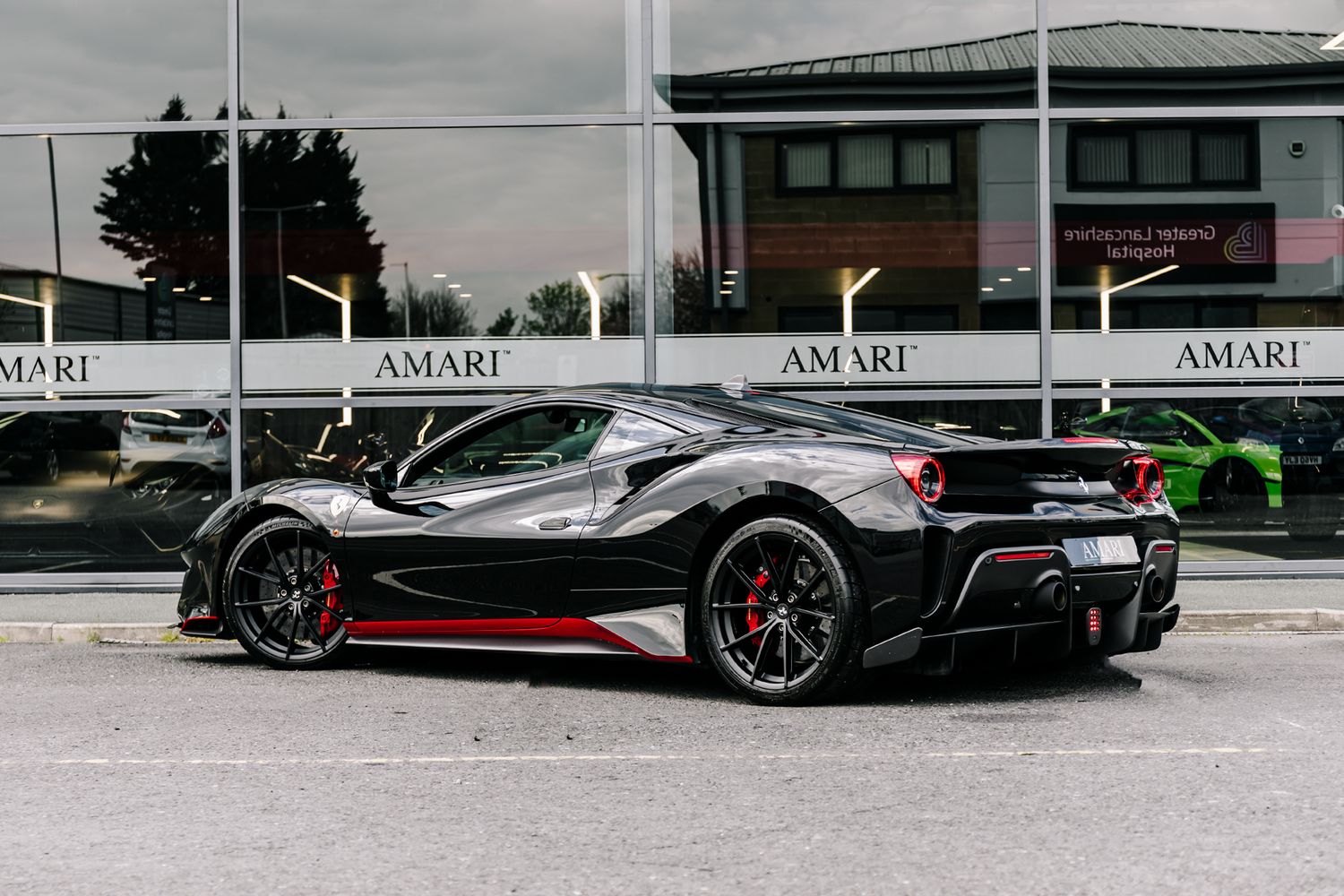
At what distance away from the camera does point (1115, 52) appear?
11.1 metres

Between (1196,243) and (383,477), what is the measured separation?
6.56 metres

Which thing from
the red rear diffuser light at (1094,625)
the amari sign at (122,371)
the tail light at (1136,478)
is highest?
the amari sign at (122,371)

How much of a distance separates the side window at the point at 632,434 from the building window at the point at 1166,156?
5.68 meters

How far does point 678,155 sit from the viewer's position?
36.3 feet

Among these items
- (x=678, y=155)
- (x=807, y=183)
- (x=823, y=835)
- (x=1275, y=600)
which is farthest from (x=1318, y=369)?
(x=823, y=835)

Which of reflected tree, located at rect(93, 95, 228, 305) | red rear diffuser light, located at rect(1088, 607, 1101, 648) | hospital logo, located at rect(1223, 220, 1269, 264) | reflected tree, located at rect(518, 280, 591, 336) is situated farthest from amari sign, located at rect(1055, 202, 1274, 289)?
reflected tree, located at rect(93, 95, 228, 305)

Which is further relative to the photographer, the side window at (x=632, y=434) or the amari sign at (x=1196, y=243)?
the amari sign at (x=1196, y=243)

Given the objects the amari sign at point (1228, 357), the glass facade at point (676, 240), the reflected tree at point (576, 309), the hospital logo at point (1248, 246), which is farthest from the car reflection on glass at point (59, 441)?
the hospital logo at point (1248, 246)

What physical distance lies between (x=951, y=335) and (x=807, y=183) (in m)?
1.50

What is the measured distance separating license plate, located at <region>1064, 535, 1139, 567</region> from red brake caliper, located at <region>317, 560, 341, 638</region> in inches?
131

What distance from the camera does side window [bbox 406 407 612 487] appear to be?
6.69 metres

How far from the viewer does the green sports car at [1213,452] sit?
1081 centimetres

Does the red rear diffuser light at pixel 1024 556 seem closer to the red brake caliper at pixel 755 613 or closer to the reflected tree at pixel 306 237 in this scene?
the red brake caliper at pixel 755 613

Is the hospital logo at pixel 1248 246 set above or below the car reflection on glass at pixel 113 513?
above
